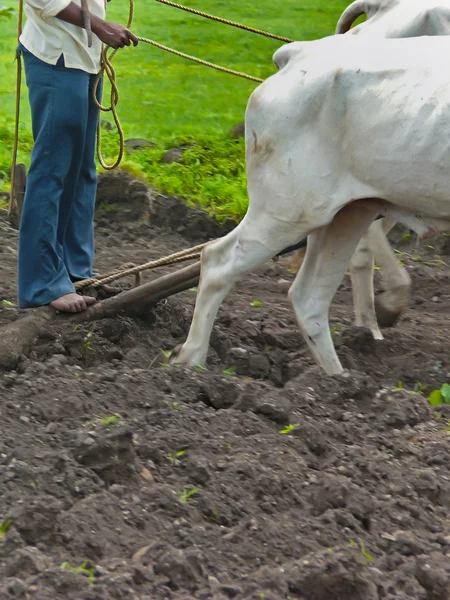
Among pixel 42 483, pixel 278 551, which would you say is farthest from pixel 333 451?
pixel 42 483

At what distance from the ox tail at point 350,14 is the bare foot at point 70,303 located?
1.88 meters

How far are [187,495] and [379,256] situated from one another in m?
2.64

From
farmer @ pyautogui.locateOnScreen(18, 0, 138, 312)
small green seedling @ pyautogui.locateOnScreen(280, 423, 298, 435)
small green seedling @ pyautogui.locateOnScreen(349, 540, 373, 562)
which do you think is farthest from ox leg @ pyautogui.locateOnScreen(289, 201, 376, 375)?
small green seedling @ pyautogui.locateOnScreen(349, 540, 373, 562)

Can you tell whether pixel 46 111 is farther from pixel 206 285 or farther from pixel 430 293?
pixel 430 293

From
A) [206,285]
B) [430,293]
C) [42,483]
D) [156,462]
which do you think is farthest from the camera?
[430,293]

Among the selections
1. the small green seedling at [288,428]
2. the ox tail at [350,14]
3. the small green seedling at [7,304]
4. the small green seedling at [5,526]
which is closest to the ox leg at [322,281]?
the small green seedling at [288,428]

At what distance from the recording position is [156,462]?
13.0 feet

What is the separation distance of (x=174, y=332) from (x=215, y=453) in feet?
5.48

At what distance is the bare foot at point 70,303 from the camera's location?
17.9ft

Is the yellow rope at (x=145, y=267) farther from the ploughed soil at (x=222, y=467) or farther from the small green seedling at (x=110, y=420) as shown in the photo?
Result: the small green seedling at (x=110, y=420)

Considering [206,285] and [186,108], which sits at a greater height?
[206,285]

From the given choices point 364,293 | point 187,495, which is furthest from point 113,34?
point 187,495

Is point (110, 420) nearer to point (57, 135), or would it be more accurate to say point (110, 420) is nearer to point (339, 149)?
point (339, 149)

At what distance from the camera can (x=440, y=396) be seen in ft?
16.5
